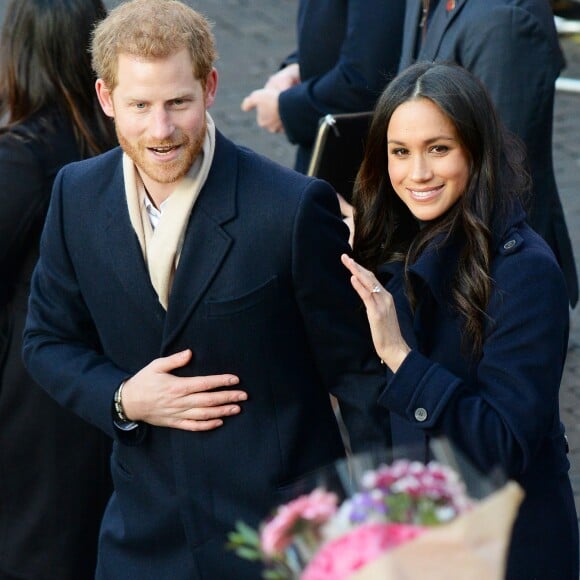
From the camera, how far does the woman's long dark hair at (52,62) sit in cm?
387

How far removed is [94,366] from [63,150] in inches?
35.8

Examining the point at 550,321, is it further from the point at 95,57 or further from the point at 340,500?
the point at 95,57

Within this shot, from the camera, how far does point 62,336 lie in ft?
10.8

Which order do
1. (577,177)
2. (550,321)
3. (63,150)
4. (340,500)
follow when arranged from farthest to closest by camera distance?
(577,177) → (63,150) → (550,321) → (340,500)

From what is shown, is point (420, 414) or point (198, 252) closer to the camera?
point (420, 414)

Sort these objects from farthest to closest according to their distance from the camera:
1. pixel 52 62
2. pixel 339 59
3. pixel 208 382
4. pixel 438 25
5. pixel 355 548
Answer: pixel 339 59 → pixel 438 25 → pixel 52 62 → pixel 208 382 → pixel 355 548

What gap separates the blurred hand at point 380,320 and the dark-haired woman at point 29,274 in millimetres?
1270

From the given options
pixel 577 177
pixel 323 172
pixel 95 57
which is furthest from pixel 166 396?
pixel 577 177

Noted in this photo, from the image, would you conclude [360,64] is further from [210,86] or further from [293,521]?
[293,521]

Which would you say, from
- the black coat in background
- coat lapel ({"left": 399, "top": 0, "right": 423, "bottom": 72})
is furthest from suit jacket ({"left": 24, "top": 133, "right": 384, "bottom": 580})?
coat lapel ({"left": 399, "top": 0, "right": 423, "bottom": 72})

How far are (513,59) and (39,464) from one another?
1.79 meters

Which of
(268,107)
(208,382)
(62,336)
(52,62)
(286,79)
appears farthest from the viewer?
(286,79)

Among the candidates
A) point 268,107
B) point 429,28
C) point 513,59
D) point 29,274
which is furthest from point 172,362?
point 268,107

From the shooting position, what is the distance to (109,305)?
3.14 meters
